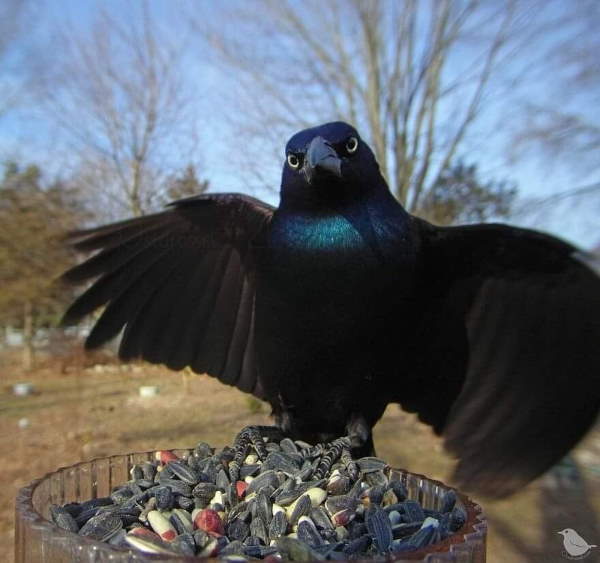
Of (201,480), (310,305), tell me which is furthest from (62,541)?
(310,305)

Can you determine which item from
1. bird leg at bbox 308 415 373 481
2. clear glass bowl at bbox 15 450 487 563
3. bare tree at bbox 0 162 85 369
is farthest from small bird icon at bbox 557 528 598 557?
bare tree at bbox 0 162 85 369

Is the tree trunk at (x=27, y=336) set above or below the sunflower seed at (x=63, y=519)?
above

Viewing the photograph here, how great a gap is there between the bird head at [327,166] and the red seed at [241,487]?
74 centimetres

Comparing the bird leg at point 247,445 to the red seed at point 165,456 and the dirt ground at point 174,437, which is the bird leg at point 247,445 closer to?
the red seed at point 165,456

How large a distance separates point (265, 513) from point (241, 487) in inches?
4.8

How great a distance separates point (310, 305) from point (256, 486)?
554 mm

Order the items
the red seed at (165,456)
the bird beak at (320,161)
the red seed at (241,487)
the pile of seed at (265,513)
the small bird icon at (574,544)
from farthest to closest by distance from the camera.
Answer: the small bird icon at (574,544)
the bird beak at (320,161)
the red seed at (165,456)
the red seed at (241,487)
the pile of seed at (265,513)

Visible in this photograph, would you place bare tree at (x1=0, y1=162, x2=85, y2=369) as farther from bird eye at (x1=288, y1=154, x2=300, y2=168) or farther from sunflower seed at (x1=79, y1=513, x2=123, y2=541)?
sunflower seed at (x1=79, y1=513, x2=123, y2=541)

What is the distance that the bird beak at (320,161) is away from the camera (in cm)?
140

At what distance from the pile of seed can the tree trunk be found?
19.5 feet

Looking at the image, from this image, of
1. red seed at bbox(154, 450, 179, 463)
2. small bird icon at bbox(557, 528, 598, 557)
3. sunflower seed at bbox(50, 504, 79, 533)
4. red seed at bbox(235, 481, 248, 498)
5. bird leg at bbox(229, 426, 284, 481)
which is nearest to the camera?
sunflower seed at bbox(50, 504, 79, 533)

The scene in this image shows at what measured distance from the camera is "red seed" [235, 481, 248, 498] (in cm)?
101

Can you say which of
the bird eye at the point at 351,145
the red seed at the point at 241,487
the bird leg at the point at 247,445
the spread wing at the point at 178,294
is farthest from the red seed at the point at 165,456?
the bird eye at the point at 351,145

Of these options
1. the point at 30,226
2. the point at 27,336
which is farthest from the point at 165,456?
the point at 27,336
